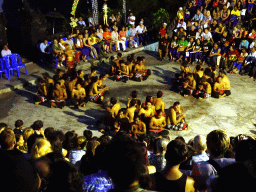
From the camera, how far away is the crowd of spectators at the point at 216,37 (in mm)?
14281

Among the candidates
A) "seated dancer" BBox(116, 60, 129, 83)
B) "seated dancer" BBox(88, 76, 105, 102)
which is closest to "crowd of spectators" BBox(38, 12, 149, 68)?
"seated dancer" BBox(116, 60, 129, 83)

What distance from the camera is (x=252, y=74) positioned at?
13.6m

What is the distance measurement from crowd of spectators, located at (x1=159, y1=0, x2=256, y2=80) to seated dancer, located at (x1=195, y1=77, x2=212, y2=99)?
158 cm

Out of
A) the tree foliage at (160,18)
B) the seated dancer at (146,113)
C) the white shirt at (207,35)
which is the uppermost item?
the tree foliage at (160,18)

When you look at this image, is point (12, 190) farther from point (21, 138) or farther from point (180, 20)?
point (180, 20)

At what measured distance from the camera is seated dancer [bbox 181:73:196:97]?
457 inches

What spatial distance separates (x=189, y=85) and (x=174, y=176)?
824cm

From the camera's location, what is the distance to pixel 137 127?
8.68 m

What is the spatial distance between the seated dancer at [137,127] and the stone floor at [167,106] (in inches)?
37.3

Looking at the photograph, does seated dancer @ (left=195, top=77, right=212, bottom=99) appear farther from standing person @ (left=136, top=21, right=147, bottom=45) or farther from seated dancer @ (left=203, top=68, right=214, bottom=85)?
standing person @ (left=136, top=21, right=147, bottom=45)

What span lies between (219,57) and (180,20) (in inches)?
152

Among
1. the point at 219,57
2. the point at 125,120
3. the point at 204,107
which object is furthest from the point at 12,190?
the point at 219,57

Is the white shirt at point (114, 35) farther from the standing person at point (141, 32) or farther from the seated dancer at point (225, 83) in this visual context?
the seated dancer at point (225, 83)

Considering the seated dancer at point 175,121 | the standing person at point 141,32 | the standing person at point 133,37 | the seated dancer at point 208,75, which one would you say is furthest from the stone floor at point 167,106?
the standing person at point 141,32
